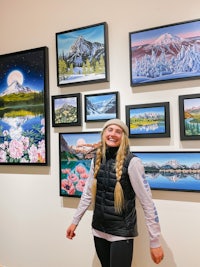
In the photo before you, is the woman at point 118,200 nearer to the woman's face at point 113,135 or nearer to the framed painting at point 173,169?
the woman's face at point 113,135

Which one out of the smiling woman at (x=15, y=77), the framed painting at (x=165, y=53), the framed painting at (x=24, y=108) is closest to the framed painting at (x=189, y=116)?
the framed painting at (x=165, y=53)

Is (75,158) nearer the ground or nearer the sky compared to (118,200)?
nearer the sky

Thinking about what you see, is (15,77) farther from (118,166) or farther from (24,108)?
(118,166)

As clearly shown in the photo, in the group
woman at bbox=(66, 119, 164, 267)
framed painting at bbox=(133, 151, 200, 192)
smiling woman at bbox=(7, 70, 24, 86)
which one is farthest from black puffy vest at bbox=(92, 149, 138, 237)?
smiling woman at bbox=(7, 70, 24, 86)

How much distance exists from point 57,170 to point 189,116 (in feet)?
3.91

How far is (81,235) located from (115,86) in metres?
1.25

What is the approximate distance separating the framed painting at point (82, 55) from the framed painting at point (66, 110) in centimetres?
12

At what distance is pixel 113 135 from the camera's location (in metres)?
1.83

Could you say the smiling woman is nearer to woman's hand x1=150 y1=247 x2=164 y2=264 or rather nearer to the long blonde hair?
the long blonde hair

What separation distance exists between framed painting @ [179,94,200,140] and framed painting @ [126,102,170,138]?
0.32ft

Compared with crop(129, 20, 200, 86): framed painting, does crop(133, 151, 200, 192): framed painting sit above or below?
below

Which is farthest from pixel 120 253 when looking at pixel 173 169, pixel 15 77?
pixel 15 77

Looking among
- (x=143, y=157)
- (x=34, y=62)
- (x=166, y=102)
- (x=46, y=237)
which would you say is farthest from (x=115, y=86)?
(x=46, y=237)

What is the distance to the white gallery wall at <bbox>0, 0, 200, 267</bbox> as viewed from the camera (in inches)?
80.1
